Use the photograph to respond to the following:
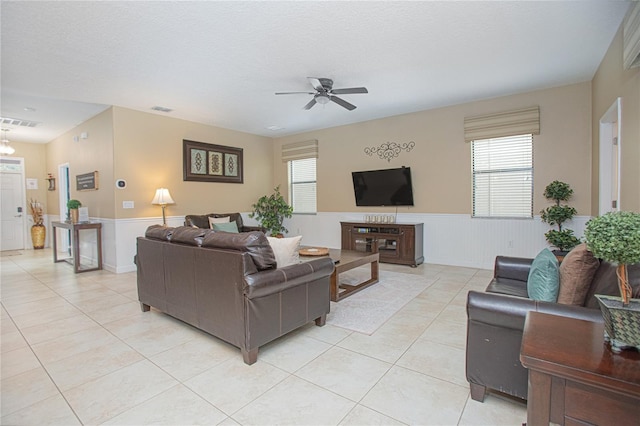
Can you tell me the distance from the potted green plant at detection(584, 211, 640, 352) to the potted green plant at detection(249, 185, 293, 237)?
627cm

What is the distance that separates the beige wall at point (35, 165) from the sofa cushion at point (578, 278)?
35.2 ft

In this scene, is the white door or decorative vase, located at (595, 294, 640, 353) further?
the white door

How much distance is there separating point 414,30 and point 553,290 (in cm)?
254

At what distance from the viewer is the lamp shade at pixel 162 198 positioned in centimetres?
540


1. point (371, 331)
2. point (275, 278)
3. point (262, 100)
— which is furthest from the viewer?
point (262, 100)

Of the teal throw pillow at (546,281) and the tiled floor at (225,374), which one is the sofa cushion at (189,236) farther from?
the teal throw pillow at (546,281)

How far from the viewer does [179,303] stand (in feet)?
9.34

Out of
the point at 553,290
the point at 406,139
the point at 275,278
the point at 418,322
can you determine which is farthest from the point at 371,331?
the point at 406,139

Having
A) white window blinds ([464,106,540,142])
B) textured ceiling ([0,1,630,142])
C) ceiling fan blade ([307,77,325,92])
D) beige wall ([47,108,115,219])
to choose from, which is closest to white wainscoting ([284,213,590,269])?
white window blinds ([464,106,540,142])

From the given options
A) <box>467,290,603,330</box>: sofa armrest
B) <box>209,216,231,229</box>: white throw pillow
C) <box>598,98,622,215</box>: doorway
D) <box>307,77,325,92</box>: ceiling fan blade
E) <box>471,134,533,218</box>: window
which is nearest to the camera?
<box>467,290,603,330</box>: sofa armrest

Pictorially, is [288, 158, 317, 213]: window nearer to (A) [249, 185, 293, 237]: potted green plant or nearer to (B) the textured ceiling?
(A) [249, 185, 293, 237]: potted green plant

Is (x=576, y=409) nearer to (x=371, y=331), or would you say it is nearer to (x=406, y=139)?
(x=371, y=331)

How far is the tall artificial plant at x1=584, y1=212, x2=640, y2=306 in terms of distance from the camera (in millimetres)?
1074

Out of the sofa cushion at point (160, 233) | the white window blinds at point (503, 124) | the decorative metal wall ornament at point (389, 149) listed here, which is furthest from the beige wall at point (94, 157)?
the white window blinds at point (503, 124)
